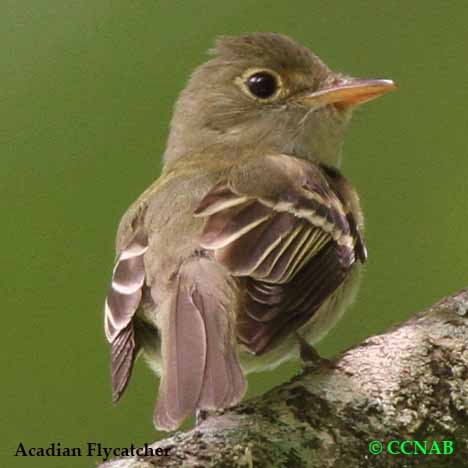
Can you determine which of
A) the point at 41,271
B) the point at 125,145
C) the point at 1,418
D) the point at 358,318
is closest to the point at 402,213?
the point at 358,318

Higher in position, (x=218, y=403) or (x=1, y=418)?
(x=218, y=403)

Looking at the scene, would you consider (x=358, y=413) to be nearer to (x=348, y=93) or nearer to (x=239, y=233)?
(x=239, y=233)

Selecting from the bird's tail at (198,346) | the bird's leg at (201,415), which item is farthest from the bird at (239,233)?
the bird's leg at (201,415)

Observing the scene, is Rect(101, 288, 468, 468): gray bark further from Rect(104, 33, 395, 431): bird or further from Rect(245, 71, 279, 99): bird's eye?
Rect(245, 71, 279, 99): bird's eye

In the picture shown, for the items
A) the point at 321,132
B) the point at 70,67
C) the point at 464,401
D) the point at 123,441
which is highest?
the point at 70,67

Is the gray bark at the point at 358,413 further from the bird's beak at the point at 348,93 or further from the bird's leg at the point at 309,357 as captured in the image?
the bird's beak at the point at 348,93

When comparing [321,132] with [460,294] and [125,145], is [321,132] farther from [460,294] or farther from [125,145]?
[460,294]

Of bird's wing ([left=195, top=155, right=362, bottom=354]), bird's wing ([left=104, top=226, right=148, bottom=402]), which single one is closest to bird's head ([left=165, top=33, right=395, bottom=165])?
bird's wing ([left=195, top=155, right=362, bottom=354])
